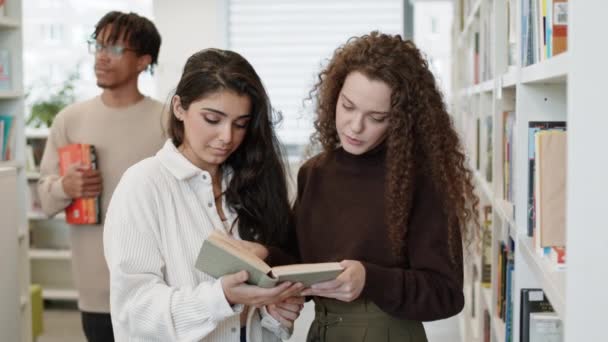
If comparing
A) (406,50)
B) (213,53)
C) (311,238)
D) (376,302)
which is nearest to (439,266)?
(376,302)

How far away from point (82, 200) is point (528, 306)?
5.34 feet

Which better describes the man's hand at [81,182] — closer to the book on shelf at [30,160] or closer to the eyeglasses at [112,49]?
the eyeglasses at [112,49]

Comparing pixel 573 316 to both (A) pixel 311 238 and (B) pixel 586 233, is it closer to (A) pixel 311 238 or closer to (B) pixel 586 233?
(B) pixel 586 233

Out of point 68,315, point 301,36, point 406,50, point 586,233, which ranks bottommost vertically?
point 68,315

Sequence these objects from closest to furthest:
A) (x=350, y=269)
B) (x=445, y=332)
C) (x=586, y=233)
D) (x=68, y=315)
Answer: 1. (x=586, y=233)
2. (x=350, y=269)
3. (x=445, y=332)
4. (x=68, y=315)

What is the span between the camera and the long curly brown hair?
1609 millimetres

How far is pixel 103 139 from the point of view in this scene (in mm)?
2635

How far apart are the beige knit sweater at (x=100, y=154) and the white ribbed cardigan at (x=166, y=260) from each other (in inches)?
38.9

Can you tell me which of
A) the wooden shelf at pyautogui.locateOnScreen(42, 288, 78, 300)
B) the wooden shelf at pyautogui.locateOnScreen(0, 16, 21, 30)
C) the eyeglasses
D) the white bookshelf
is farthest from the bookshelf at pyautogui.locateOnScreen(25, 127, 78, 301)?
the white bookshelf

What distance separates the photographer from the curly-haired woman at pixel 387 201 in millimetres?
1568

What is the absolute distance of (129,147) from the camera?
2.61 metres

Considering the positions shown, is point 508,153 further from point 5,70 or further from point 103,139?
point 5,70

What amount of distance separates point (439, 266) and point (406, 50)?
1.64 ft

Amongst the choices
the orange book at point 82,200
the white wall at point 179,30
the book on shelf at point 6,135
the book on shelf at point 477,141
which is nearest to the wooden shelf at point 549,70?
the orange book at point 82,200
